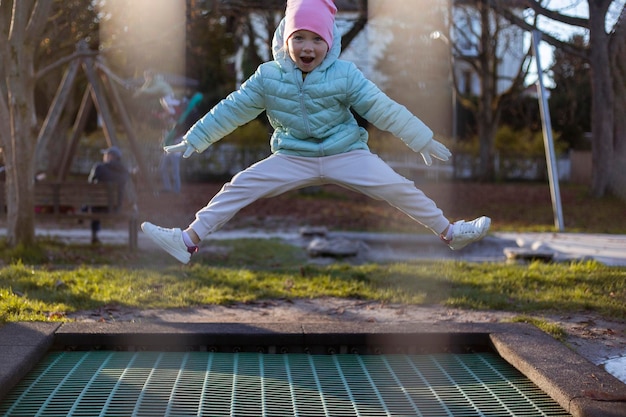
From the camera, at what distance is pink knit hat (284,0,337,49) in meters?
4.29

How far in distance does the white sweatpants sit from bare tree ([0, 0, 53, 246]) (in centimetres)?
474

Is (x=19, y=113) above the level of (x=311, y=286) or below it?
above

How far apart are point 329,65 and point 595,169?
1579 cm

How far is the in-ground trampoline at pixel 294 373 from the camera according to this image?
143 inches

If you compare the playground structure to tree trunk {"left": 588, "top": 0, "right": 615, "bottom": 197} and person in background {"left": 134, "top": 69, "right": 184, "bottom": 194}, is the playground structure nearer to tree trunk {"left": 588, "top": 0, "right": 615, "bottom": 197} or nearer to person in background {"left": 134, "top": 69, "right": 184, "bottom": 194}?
person in background {"left": 134, "top": 69, "right": 184, "bottom": 194}

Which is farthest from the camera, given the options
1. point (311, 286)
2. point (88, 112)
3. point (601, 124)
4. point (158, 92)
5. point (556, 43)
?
point (601, 124)

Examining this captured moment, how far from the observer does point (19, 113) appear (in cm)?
838

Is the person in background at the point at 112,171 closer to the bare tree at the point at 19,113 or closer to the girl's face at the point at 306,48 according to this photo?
the bare tree at the point at 19,113

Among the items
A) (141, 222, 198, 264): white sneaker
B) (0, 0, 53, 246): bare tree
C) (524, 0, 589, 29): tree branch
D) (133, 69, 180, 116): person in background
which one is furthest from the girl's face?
(133, 69, 180, 116): person in background

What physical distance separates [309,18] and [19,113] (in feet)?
16.6

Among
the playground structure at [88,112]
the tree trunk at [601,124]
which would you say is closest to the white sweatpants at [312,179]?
the playground structure at [88,112]

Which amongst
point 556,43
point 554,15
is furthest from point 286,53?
point 556,43

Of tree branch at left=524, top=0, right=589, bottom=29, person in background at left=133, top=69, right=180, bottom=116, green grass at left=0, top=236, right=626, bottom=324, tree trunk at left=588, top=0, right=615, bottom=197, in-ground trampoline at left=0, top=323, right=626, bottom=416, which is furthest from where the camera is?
tree trunk at left=588, top=0, right=615, bottom=197

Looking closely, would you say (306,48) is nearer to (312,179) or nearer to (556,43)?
(312,179)
